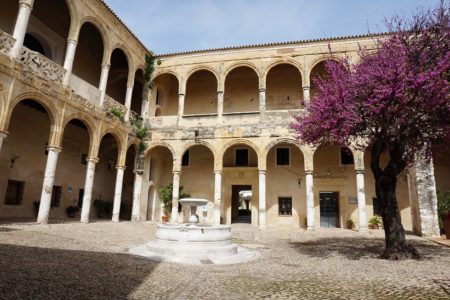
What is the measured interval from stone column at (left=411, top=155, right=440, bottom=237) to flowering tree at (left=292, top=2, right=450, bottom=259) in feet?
20.5

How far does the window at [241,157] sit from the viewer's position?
1944 cm

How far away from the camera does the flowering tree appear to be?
293 inches

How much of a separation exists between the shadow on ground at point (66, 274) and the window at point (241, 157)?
12758 millimetres

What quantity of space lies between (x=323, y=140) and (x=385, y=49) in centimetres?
305

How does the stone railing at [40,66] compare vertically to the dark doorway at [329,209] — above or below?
above

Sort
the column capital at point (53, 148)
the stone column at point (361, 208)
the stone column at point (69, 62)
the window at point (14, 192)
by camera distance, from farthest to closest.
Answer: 1. the stone column at point (361, 208)
2. the window at point (14, 192)
3. the stone column at point (69, 62)
4. the column capital at point (53, 148)

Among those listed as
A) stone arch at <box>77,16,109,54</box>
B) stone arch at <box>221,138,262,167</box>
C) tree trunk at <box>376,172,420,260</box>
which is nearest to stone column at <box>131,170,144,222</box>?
stone arch at <box>221,138,262,167</box>

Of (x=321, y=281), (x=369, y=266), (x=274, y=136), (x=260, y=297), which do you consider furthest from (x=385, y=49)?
(x=274, y=136)

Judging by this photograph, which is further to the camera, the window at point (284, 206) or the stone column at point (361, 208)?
the window at point (284, 206)

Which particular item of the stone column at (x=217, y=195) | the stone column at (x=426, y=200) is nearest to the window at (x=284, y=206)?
the stone column at (x=217, y=195)

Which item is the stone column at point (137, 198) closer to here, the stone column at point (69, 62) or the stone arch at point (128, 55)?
the stone arch at point (128, 55)

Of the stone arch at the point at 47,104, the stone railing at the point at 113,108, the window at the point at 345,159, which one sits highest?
the stone railing at the point at 113,108

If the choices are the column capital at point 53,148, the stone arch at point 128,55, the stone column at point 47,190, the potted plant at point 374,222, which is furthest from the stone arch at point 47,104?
the potted plant at point 374,222

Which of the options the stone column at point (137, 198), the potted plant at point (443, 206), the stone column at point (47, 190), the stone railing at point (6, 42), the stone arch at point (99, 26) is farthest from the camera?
the stone column at point (137, 198)
